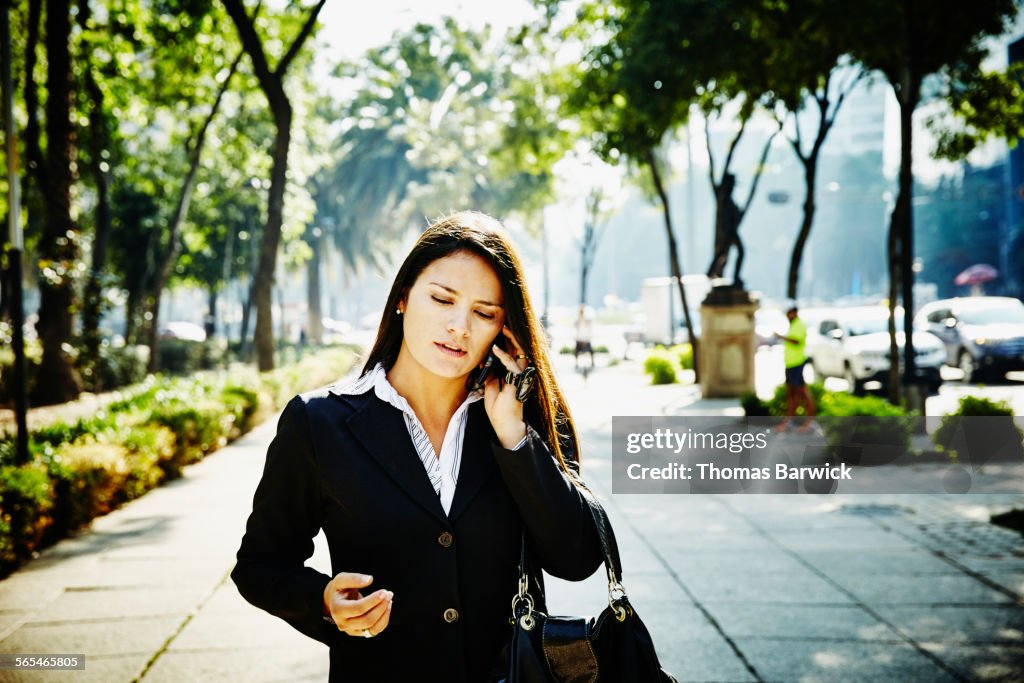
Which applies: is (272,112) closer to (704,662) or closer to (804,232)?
(804,232)

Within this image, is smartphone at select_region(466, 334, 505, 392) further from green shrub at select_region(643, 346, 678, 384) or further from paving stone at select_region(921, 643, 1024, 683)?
green shrub at select_region(643, 346, 678, 384)

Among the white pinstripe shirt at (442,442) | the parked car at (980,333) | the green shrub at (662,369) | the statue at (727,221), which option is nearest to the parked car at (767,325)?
the green shrub at (662,369)

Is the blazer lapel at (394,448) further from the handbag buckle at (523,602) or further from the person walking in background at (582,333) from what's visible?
the person walking in background at (582,333)

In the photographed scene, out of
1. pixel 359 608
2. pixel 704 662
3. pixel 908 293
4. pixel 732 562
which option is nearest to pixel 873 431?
pixel 908 293

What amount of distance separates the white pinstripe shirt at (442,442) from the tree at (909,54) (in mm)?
10581

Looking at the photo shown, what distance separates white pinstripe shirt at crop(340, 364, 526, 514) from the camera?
2148 millimetres

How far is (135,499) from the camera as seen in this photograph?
8.82m

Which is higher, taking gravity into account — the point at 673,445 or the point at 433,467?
the point at 433,467

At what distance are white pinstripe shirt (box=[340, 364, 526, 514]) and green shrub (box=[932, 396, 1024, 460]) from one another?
916 cm

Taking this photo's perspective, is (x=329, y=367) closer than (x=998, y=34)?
No

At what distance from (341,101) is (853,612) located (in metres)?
39.0

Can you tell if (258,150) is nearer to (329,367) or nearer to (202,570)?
(329,367)

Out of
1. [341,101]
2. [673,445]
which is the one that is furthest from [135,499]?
[341,101]

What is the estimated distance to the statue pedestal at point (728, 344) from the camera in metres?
17.3
